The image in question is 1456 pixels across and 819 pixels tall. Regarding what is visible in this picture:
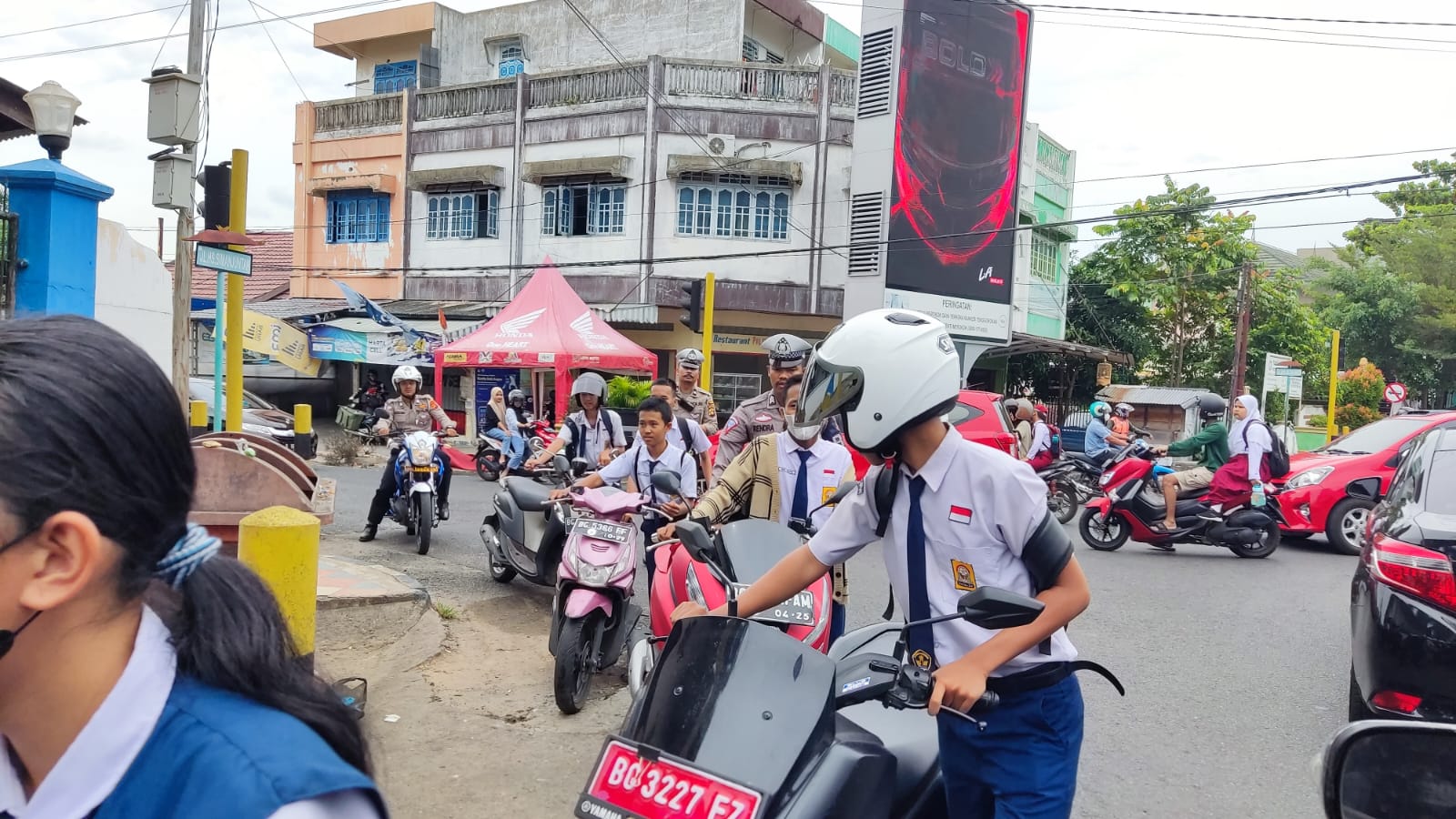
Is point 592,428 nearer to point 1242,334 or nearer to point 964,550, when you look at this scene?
point 964,550

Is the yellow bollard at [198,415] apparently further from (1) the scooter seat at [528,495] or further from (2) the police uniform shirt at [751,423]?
(2) the police uniform shirt at [751,423]

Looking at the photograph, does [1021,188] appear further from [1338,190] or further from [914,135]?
[1338,190]

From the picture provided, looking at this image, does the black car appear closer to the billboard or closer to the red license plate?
the red license plate

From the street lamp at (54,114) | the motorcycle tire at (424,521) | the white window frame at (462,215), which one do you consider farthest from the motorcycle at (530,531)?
the white window frame at (462,215)

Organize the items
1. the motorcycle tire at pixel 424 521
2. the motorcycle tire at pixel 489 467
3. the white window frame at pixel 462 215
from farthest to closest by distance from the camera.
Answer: the white window frame at pixel 462 215
the motorcycle tire at pixel 489 467
the motorcycle tire at pixel 424 521

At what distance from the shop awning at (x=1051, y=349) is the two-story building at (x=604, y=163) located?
4847mm

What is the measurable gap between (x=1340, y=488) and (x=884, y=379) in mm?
9927

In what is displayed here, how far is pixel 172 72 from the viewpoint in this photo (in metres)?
7.51

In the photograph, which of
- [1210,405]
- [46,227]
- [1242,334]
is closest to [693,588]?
[46,227]

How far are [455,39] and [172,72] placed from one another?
62.1ft

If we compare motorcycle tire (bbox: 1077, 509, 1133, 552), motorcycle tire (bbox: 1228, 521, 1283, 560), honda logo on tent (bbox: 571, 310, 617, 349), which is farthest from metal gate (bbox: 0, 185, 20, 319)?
honda logo on tent (bbox: 571, 310, 617, 349)

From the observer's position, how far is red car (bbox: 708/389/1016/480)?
11.5 meters

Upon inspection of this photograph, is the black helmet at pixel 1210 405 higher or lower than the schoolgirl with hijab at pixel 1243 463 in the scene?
higher

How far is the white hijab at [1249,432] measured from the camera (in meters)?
9.74
